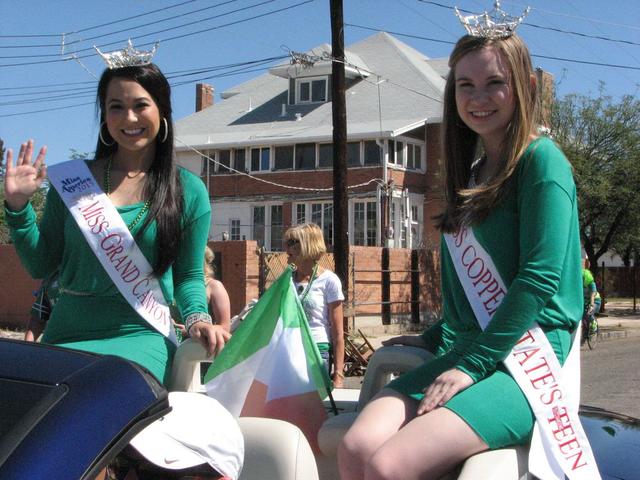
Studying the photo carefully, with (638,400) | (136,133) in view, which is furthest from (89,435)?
(638,400)

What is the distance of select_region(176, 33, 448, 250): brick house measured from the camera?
34.1 m

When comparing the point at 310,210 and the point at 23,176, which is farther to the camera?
the point at 310,210

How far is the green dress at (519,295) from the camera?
233cm

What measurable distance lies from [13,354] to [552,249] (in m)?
1.48

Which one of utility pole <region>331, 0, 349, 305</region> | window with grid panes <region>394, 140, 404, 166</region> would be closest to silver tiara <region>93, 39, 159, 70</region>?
utility pole <region>331, 0, 349, 305</region>

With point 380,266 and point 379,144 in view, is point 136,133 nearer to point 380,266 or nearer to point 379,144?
point 380,266

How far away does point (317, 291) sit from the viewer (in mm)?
7289

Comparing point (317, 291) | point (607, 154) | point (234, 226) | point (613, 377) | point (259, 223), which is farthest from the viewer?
point (234, 226)

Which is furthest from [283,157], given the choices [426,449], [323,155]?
[426,449]

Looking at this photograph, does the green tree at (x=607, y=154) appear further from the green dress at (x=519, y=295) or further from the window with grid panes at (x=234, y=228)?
the green dress at (x=519, y=295)

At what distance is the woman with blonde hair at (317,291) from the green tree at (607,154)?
69.4ft

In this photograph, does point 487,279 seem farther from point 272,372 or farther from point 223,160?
point 223,160

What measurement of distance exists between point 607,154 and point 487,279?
2730cm

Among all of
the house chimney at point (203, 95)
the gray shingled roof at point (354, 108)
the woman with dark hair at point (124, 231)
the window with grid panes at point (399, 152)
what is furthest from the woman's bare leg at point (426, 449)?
the house chimney at point (203, 95)
